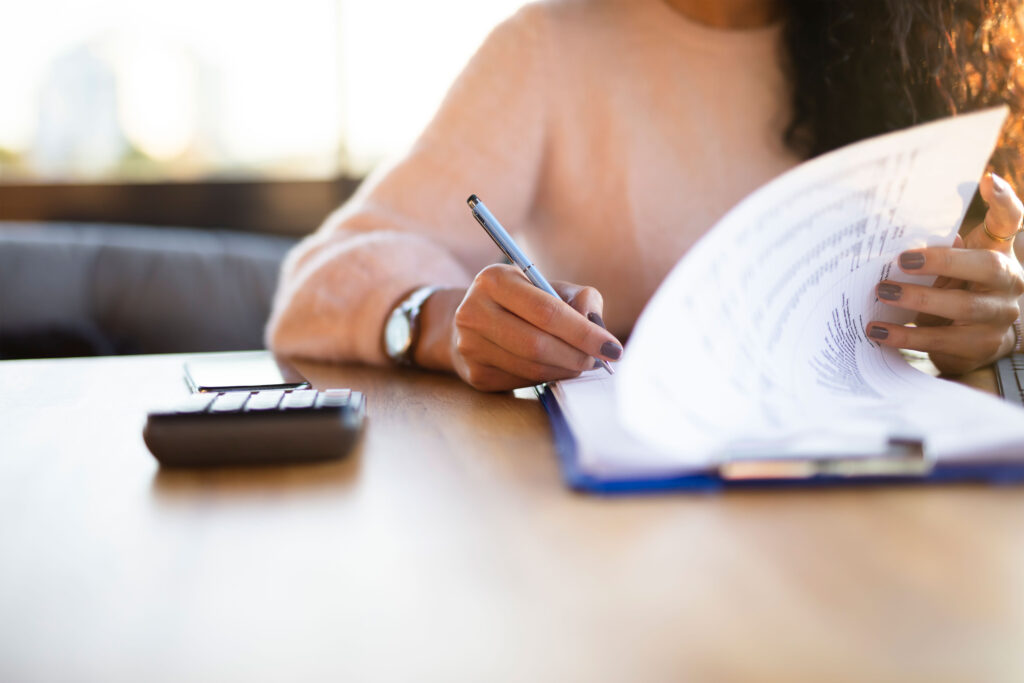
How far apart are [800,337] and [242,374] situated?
37 centimetres

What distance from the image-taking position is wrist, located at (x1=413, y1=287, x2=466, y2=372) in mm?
551

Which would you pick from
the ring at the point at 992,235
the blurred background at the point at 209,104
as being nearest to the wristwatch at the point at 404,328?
the ring at the point at 992,235

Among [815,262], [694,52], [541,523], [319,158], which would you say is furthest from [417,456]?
[319,158]

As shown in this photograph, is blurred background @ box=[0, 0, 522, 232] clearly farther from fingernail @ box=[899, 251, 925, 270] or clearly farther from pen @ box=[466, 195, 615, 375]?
fingernail @ box=[899, 251, 925, 270]

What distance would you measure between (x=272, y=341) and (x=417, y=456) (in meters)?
0.35

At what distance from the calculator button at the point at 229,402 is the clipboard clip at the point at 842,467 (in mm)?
231

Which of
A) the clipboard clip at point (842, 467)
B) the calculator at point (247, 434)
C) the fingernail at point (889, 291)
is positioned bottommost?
the calculator at point (247, 434)

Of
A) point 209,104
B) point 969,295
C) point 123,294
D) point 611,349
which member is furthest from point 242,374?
point 209,104

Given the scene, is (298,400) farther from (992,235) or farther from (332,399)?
(992,235)

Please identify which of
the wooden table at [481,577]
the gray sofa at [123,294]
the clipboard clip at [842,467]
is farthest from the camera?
the gray sofa at [123,294]

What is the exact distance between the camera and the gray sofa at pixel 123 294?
1.20 metres

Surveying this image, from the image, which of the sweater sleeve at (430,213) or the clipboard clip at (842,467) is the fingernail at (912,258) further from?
the sweater sleeve at (430,213)

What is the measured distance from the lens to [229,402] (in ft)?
1.20

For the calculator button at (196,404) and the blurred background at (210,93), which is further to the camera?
the blurred background at (210,93)
